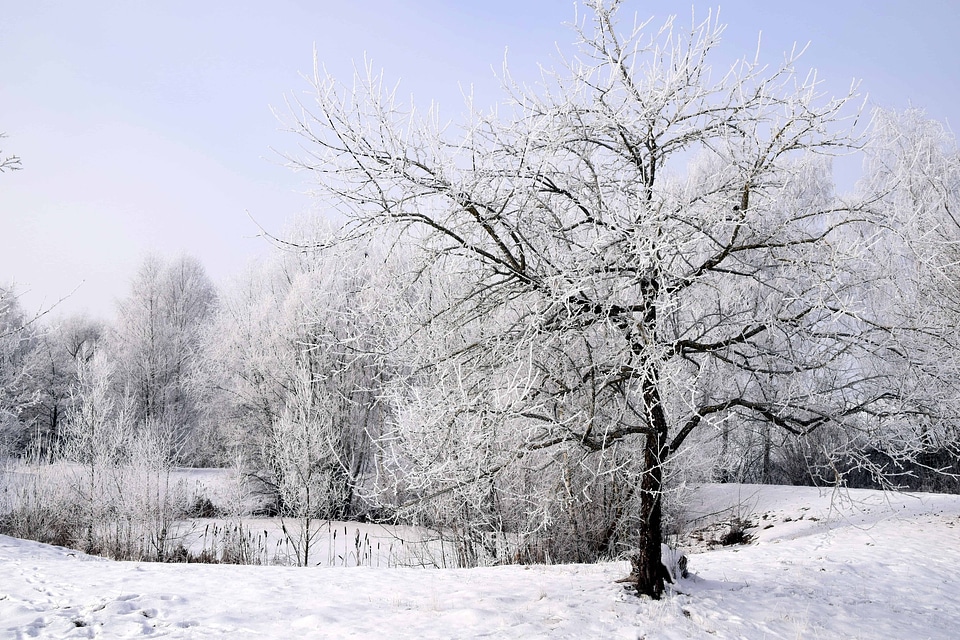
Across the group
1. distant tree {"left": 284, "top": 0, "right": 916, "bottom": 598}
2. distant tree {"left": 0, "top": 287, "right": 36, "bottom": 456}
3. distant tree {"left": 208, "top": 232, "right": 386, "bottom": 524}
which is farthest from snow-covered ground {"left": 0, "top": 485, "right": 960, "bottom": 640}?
distant tree {"left": 208, "top": 232, "right": 386, "bottom": 524}

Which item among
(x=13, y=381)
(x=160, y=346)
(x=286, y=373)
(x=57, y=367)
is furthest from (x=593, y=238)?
(x=57, y=367)

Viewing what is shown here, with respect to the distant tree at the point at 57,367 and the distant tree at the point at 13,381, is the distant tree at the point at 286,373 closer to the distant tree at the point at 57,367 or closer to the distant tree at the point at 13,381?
the distant tree at the point at 13,381

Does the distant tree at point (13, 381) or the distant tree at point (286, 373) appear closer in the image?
the distant tree at point (13, 381)

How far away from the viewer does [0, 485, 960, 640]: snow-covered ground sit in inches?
195

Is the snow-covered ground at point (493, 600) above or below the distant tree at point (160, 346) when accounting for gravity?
below

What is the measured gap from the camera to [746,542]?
11.4 m

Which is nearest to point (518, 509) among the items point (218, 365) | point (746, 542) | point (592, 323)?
point (746, 542)

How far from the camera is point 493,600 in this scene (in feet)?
18.5

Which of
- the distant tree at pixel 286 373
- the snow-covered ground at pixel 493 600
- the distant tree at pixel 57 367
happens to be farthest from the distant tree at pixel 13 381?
the distant tree at pixel 286 373

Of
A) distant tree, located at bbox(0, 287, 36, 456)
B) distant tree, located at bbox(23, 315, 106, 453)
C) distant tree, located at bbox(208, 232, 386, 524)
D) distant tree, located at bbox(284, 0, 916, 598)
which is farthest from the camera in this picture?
distant tree, located at bbox(23, 315, 106, 453)

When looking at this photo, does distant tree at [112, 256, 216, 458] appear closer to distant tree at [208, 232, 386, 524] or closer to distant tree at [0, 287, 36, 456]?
distant tree at [208, 232, 386, 524]

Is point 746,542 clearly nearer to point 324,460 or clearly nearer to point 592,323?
point 592,323

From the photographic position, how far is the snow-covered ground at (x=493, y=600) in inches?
195

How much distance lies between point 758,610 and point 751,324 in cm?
246
